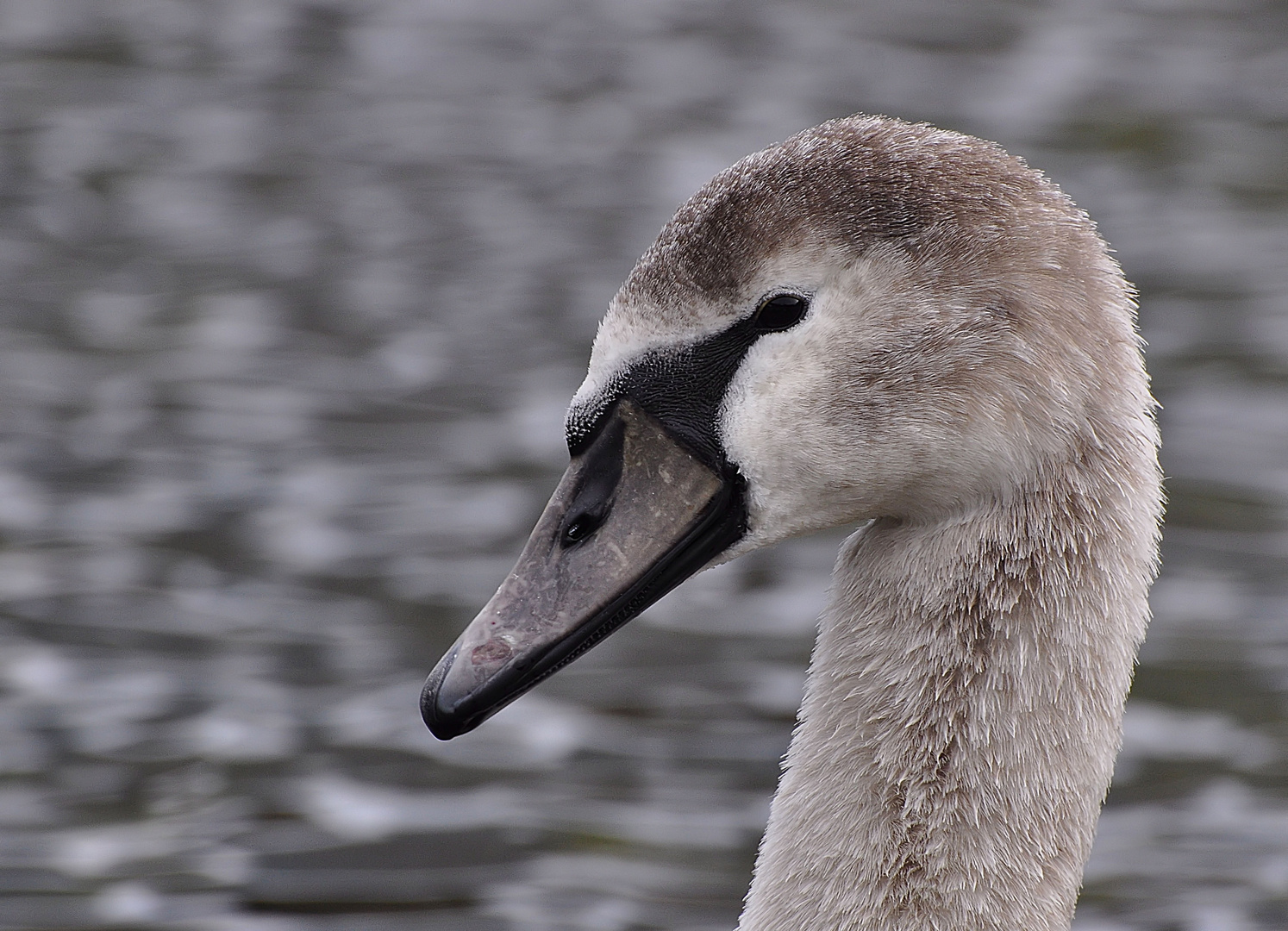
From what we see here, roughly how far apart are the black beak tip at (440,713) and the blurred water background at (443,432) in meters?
2.62

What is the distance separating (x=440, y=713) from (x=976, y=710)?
1.01 m

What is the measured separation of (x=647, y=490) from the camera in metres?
3.98

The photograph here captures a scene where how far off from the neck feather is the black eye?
0.47 metres

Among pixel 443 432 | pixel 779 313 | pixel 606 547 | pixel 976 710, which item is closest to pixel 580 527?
pixel 606 547

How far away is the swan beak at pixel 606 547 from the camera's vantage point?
12.8 ft

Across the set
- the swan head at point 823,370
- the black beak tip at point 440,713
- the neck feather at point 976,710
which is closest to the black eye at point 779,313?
the swan head at point 823,370

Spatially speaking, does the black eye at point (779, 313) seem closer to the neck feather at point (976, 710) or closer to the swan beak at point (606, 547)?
the swan beak at point (606, 547)

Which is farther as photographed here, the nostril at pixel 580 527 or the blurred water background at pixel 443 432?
the blurred water background at pixel 443 432

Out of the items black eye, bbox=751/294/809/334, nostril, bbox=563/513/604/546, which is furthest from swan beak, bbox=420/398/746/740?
black eye, bbox=751/294/809/334

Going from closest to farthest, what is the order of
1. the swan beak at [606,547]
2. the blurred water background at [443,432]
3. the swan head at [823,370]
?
the swan head at [823,370] < the swan beak at [606,547] < the blurred water background at [443,432]

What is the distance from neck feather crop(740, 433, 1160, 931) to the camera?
3.82m

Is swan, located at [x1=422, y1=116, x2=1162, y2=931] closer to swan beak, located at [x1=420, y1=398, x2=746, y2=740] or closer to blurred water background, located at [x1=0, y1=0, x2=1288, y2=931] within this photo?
swan beak, located at [x1=420, y1=398, x2=746, y2=740]

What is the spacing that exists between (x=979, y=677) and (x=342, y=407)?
5.61 m

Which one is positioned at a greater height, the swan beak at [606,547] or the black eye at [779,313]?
the black eye at [779,313]
